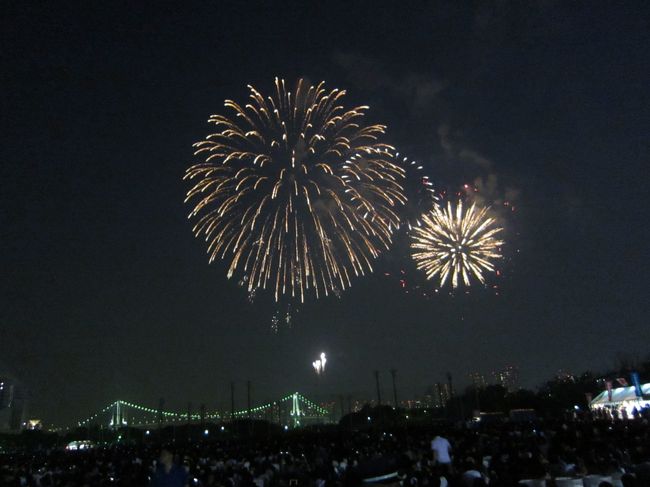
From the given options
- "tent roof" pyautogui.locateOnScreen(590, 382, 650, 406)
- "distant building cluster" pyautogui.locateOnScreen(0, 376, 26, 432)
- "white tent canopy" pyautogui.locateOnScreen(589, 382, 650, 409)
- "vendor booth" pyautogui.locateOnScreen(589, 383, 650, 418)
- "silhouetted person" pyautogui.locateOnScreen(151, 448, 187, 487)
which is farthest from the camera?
"distant building cluster" pyautogui.locateOnScreen(0, 376, 26, 432)

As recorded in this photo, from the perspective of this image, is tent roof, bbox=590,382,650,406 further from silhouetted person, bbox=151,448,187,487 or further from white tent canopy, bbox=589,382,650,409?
silhouetted person, bbox=151,448,187,487

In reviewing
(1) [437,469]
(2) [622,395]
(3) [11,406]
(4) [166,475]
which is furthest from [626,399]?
(3) [11,406]

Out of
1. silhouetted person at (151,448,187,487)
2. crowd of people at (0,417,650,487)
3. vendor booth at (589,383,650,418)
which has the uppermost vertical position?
vendor booth at (589,383,650,418)

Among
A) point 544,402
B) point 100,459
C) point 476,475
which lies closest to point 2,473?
point 100,459

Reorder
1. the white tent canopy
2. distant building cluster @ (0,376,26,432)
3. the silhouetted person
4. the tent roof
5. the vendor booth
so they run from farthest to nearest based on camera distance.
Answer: distant building cluster @ (0,376,26,432) < the tent roof < the white tent canopy < the vendor booth < the silhouetted person

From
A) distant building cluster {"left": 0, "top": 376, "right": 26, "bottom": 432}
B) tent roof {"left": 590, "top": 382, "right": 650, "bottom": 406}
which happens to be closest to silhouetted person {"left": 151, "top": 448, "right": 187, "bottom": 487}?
tent roof {"left": 590, "top": 382, "right": 650, "bottom": 406}

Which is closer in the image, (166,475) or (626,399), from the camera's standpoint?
(166,475)

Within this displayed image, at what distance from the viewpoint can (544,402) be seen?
8119 centimetres

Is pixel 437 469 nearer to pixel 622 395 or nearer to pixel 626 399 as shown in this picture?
pixel 626 399

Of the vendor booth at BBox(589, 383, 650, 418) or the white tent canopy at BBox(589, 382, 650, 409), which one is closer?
the vendor booth at BBox(589, 383, 650, 418)

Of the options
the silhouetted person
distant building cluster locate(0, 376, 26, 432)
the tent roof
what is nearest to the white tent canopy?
the tent roof

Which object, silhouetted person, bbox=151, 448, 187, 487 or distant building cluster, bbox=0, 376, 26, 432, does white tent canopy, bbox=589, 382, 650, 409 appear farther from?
distant building cluster, bbox=0, 376, 26, 432

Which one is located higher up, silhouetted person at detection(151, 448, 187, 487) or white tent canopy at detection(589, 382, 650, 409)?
white tent canopy at detection(589, 382, 650, 409)

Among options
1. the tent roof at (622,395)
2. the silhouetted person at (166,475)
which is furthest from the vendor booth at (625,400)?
the silhouetted person at (166,475)
